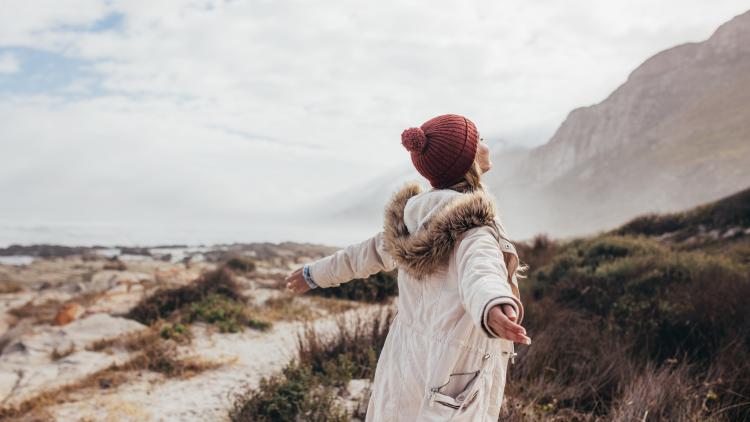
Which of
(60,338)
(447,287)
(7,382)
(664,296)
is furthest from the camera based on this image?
(60,338)

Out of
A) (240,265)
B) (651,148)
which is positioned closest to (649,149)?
(651,148)

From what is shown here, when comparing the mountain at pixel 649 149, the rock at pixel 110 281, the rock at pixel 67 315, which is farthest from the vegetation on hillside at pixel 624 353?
the mountain at pixel 649 149

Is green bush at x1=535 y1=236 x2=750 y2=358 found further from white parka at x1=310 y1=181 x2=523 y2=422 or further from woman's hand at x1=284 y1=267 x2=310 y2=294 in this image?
woman's hand at x1=284 y1=267 x2=310 y2=294

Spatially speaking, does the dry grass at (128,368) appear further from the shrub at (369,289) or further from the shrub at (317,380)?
the shrub at (369,289)

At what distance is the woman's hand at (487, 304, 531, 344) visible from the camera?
1393mm

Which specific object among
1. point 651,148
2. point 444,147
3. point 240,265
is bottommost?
point 240,265

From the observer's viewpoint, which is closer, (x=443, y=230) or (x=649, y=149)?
(x=443, y=230)

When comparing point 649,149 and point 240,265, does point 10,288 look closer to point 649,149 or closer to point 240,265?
point 240,265

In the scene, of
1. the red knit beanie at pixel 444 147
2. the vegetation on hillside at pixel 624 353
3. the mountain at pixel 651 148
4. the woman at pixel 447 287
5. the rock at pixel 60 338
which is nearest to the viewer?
the woman at pixel 447 287

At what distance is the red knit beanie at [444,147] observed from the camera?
2039 millimetres

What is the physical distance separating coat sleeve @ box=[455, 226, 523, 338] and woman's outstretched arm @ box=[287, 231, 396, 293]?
0.61 meters

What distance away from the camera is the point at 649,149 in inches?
2381

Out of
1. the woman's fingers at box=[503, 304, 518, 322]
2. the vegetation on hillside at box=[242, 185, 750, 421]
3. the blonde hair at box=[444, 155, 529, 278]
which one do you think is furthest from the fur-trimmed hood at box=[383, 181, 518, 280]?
the vegetation on hillside at box=[242, 185, 750, 421]

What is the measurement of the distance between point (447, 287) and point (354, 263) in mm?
649
